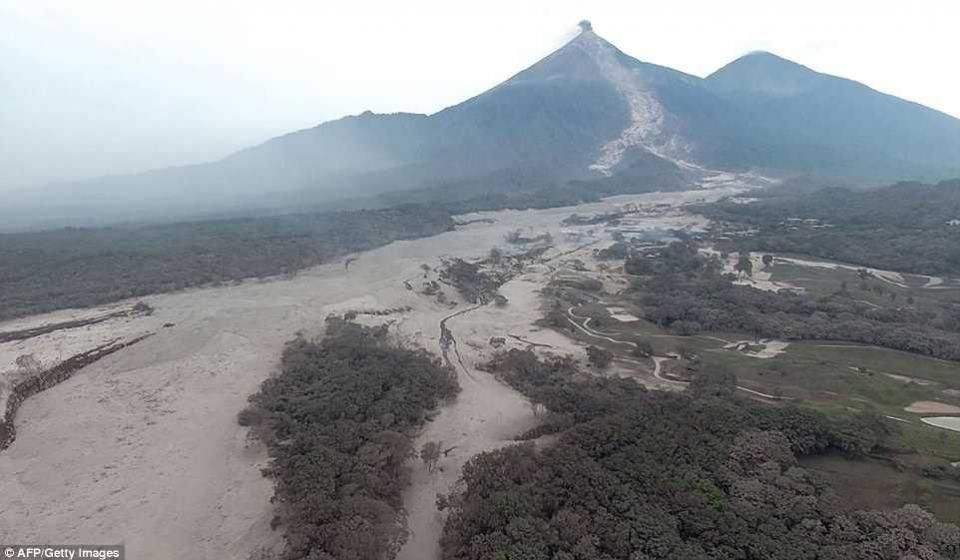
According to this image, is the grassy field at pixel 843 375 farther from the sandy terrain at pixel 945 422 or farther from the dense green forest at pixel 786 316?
the dense green forest at pixel 786 316

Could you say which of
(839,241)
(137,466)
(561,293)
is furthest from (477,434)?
(839,241)

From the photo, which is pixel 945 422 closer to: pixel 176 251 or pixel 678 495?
pixel 678 495

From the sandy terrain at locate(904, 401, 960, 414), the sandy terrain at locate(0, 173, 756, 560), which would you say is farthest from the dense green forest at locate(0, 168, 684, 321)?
the sandy terrain at locate(904, 401, 960, 414)

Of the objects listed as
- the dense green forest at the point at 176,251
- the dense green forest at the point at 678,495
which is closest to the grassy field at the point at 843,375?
the dense green forest at the point at 678,495

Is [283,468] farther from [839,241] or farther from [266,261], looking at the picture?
[839,241]

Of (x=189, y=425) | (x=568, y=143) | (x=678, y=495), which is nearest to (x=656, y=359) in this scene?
(x=678, y=495)

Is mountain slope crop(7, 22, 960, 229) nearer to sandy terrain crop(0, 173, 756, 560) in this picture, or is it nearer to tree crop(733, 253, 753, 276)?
tree crop(733, 253, 753, 276)

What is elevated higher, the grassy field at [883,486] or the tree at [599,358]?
the tree at [599,358]
